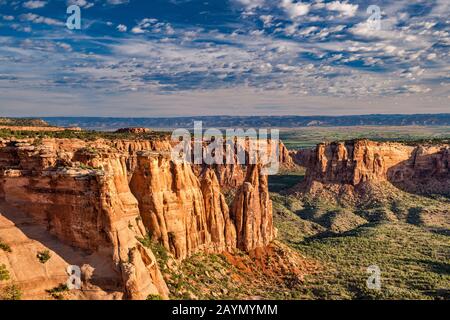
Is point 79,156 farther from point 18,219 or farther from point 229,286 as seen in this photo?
point 229,286

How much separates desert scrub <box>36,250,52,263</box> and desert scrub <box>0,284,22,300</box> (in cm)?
289

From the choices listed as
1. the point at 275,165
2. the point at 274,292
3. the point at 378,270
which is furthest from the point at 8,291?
the point at 275,165

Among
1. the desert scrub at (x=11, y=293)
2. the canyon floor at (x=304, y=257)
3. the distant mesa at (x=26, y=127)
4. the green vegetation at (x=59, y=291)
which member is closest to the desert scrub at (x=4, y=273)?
the canyon floor at (x=304, y=257)

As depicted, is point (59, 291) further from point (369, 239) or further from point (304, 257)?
point (369, 239)

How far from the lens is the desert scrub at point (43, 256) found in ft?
106

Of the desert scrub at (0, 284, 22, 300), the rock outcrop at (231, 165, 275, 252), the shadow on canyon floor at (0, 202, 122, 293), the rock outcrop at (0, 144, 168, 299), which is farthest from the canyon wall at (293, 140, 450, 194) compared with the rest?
Answer: the desert scrub at (0, 284, 22, 300)

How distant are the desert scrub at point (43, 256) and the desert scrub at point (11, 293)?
2888 millimetres

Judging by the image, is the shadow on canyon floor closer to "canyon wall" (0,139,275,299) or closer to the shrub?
"canyon wall" (0,139,275,299)

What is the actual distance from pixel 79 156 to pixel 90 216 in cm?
1020

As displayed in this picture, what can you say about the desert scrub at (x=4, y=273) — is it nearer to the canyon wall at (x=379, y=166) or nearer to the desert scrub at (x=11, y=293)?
the desert scrub at (x=11, y=293)

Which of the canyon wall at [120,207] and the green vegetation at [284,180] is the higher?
the canyon wall at [120,207]

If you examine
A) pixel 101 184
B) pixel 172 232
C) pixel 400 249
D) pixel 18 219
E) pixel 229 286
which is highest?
pixel 101 184

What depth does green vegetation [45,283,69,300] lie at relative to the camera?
30233 millimetres

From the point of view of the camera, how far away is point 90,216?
3416 cm
